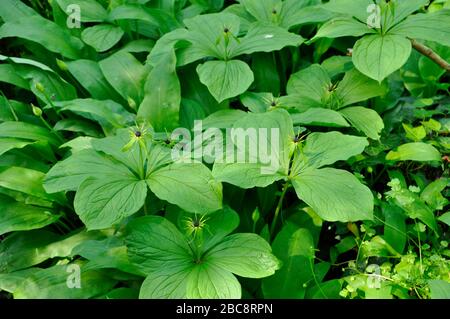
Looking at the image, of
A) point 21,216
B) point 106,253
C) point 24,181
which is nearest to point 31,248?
point 21,216

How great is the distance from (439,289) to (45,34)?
2.41 m

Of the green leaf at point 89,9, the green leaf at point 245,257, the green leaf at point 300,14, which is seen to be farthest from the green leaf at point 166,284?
the green leaf at point 89,9

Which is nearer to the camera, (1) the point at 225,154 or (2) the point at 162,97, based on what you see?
(1) the point at 225,154

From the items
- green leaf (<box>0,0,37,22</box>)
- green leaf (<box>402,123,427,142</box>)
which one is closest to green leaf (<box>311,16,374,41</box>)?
green leaf (<box>402,123,427,142</box>)

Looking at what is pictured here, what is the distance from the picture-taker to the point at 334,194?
6.23ft

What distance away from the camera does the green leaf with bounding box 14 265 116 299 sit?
1978 millimetres

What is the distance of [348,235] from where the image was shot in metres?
2.25

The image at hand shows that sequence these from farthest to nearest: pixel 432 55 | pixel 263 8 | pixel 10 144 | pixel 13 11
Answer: pixel 13 11
pixel 263 8
pixel 432 55
pixel 10 144

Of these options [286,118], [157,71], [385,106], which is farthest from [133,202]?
[385,106]

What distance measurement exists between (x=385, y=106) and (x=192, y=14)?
1312mm

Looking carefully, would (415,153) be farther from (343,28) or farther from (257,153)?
(257,153)

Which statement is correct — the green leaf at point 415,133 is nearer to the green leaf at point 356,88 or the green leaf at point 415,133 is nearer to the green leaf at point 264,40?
the green leaf at point 356,88
